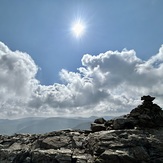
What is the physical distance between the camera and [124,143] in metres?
38.8

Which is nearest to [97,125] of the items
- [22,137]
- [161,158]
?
[161,158]

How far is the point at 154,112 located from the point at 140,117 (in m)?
4.40

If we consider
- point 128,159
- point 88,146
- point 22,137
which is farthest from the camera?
point 22,137

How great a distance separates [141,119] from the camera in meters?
45.4

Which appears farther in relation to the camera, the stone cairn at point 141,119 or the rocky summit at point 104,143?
the stone cairn at point 141,119

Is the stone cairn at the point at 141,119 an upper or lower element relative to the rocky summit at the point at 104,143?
upper

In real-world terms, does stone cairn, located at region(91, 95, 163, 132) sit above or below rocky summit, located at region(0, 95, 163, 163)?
above

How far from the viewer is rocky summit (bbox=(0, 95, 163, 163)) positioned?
3684 cm

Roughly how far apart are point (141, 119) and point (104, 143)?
1157cm

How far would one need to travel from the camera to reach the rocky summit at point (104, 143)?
3684 cm

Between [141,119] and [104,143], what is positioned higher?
[141,119]

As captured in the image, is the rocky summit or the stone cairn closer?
the rocky summit

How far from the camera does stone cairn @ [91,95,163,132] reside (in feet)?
148

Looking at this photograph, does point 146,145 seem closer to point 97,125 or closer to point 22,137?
point 97,125
